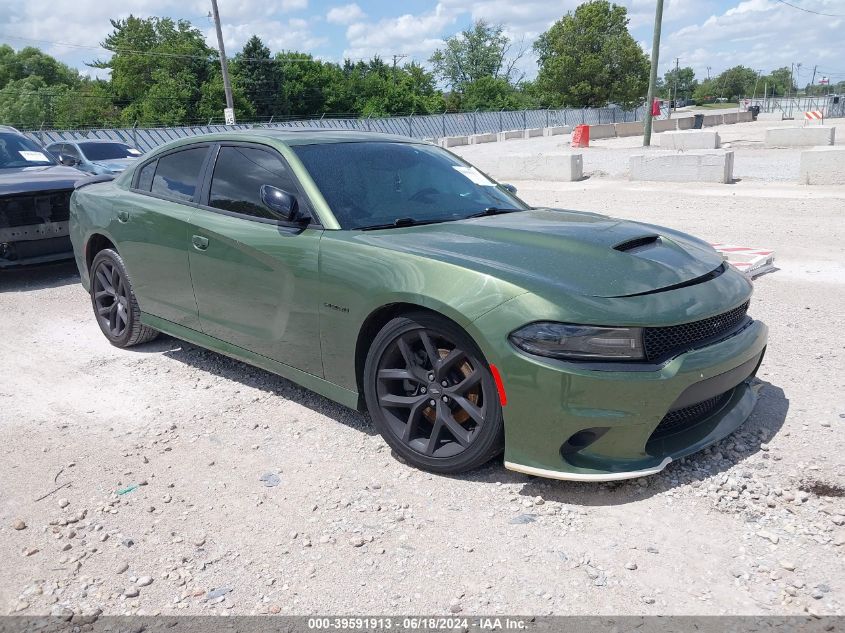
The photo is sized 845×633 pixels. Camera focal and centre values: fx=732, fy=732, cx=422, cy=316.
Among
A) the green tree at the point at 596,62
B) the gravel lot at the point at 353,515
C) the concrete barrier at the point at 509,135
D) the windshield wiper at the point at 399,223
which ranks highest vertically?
the green tree at the point at 596,62

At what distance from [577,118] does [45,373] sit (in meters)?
65.8

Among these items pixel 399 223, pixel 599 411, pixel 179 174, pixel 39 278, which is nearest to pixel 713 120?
pixel 39 278

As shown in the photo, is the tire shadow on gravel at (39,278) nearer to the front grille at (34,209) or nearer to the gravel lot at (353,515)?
the front grille at (34,209)

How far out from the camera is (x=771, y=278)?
7223 millimetres

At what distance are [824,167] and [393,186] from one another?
13.4 m

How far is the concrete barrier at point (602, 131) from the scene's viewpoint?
44.8 meters

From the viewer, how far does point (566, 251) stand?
3441mm

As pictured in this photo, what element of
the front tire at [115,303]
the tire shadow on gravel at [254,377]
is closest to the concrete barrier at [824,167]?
the tire shadow on gravel at [254,377]

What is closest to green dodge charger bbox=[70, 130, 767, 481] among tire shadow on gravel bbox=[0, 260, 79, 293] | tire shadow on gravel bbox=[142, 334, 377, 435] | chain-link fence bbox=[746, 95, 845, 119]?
tire shadow on gravel bbox=[142, 334, 377, 435]

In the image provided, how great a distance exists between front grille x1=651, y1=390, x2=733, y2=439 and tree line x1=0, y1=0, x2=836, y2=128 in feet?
207

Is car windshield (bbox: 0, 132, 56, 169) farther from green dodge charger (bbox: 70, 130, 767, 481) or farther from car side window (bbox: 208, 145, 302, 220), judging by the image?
car side window (bbox: 208, 145, 302, 220)

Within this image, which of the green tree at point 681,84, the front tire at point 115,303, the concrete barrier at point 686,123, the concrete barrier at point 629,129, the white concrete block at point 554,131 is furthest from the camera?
the green tree at point 681,84

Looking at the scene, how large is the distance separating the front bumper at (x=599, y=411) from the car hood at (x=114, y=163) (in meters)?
13.8

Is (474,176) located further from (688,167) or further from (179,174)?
(688,167)
